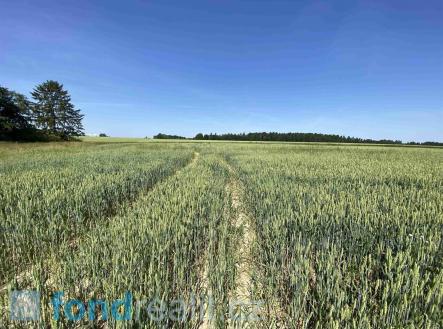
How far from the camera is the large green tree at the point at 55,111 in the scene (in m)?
51.2

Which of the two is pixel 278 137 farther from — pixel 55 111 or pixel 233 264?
pixel 233 264

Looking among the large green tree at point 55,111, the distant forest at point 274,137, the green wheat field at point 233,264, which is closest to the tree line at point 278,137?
the distant forest at point 274,137

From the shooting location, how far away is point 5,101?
36.3m

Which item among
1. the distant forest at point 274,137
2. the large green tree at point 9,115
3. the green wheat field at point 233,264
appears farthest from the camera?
the distant forest at point 274,137

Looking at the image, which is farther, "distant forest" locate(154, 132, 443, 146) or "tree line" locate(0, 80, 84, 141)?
"distant forest" locate(154, 132, 443, 146)

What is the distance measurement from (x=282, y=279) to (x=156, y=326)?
4.75ft

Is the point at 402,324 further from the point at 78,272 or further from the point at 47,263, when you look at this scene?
the point at 47,263

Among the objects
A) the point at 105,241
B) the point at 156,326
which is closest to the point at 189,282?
the point at 156,326

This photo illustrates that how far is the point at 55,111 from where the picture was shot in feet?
172

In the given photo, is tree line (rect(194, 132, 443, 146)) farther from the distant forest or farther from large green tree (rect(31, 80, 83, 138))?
large green tree (rect(31, 80, 83, 138))

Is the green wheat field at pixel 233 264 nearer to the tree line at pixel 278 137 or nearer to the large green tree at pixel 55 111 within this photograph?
the large green tree at pixel 55 111

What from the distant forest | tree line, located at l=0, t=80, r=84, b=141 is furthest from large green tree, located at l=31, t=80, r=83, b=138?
the distant forest

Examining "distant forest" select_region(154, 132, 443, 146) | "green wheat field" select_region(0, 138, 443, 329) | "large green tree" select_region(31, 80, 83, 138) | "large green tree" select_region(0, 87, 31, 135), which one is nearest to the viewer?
"green wheat field" select_region(0, 138, 443, 329)

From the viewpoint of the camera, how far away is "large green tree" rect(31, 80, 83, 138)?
5116cm
